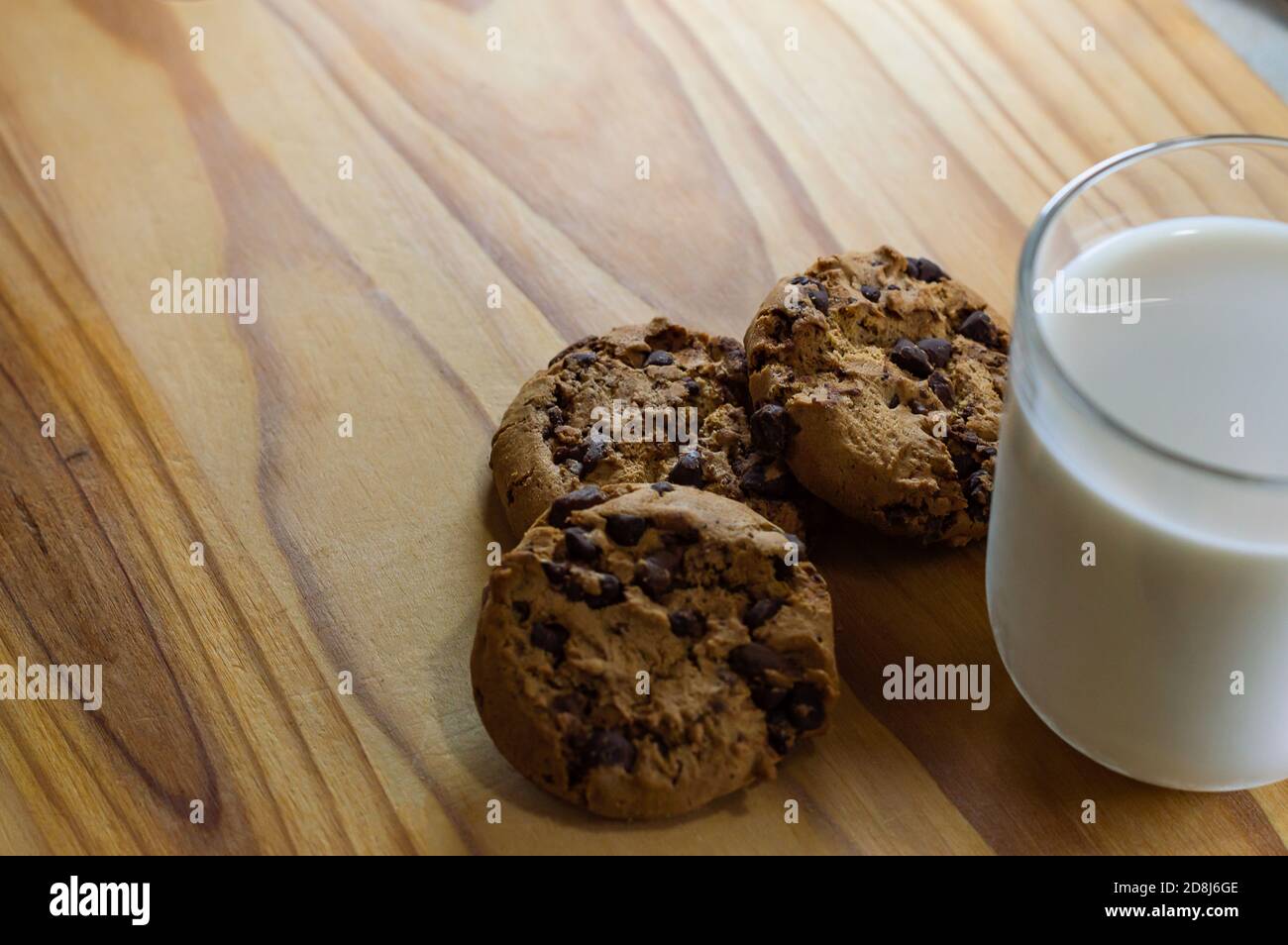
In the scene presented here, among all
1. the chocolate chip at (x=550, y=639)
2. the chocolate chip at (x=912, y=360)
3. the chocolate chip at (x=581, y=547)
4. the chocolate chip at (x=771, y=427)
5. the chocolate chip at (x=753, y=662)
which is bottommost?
the chocolate chip at (x=753, y=662)

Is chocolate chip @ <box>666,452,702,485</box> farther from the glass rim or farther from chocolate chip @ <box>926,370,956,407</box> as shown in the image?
the glass rim

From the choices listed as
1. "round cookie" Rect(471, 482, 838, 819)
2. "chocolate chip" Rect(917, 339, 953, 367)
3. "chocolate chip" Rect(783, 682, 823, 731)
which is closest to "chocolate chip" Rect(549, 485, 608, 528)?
"round cookie" Rect(471, 482, 838, 819)

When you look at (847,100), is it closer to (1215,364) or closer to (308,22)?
(308,22)

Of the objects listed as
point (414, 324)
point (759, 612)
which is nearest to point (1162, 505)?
point (759, 612)

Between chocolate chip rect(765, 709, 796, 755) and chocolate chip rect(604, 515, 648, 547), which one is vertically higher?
chocolate chip rect(604, 515, 648, 547)

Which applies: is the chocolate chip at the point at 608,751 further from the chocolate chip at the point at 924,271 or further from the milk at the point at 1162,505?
the chocolate chip at the point at 924,271

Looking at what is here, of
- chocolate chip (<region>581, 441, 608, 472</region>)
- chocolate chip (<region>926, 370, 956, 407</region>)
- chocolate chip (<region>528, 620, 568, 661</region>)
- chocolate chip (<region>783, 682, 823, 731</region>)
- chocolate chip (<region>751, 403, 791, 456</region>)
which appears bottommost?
chocolate chip (<region>783, 682, 823, 731</region>)

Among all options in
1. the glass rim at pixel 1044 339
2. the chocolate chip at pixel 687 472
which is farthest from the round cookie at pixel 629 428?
the glass rim at pixel 1044 339
